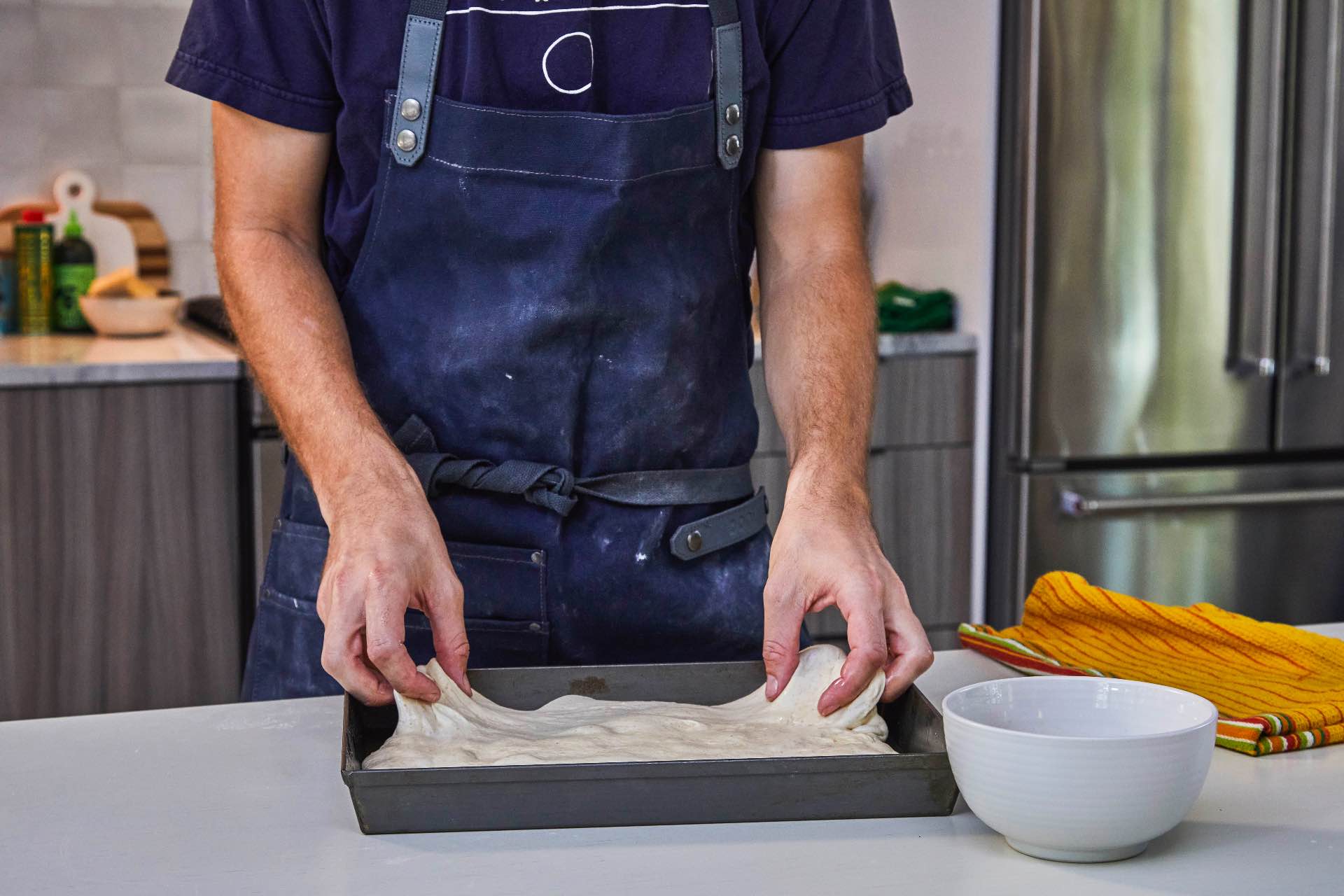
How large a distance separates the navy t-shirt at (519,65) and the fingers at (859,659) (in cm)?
51

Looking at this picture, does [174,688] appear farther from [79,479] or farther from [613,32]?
[613,32]

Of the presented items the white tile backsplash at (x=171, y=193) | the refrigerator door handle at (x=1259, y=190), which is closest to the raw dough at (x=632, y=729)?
the refrigerator door handle at (x=1259, y=190)

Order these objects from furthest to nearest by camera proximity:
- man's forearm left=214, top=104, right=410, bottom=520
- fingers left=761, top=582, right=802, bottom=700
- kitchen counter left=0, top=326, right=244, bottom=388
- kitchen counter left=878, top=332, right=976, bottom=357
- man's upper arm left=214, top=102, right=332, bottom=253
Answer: kitchen counter left=878, top=332, right=976, bottom=357
kitchen counter left=0, top=326, right=244, bottom=388
man's upper arm left=214, top=102, right=332, bottom=253
man's forearm left=214, top=104, right=410, bottom=520
fingers left=761, top=582, right=802, bottom=700

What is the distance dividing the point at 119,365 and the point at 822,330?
4.50 feet

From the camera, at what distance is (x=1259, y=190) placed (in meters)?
2.55

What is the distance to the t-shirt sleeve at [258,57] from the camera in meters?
1.13

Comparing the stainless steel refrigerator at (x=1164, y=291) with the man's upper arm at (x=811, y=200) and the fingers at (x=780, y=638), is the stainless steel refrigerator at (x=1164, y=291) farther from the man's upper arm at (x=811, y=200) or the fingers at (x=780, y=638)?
the fingers at (x=780, y=638)

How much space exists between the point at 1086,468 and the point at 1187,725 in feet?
6.22

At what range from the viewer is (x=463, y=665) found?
0.92 meters

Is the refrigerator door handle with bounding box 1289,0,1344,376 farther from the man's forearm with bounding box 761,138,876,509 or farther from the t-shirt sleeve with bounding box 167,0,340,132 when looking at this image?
the t-shirt sleeve with bounding box 167,0,340,132

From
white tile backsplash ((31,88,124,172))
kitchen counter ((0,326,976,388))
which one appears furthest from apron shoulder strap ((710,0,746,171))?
white tile backsplash ((31,88,124,172))

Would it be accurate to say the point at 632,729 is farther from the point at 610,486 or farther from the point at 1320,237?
the point at 1320,237

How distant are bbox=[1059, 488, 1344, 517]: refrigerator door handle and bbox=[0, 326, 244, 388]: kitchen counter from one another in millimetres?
1434

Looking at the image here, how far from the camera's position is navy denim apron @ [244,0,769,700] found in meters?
1.18
